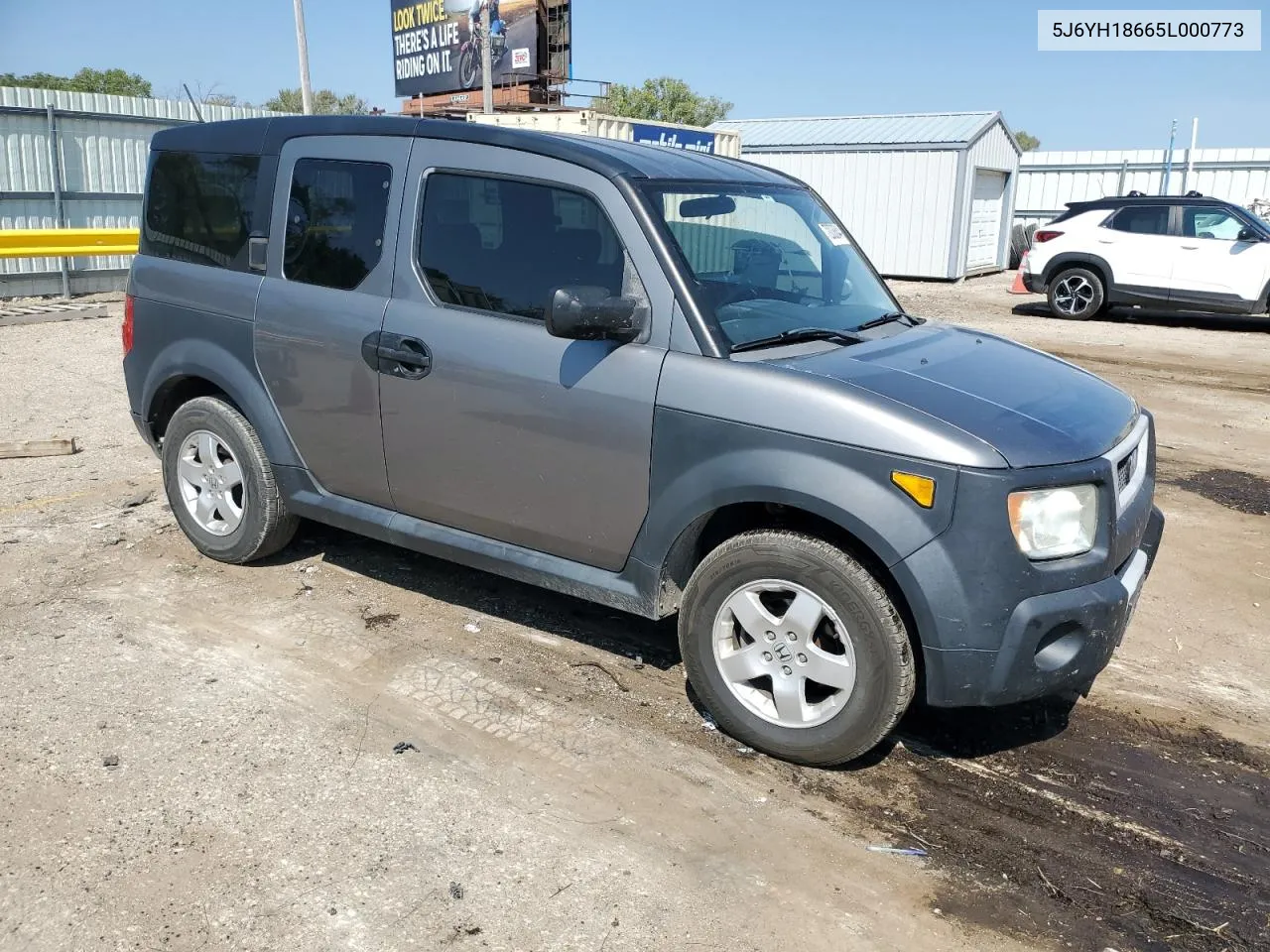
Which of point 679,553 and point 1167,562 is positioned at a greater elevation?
point 679,553

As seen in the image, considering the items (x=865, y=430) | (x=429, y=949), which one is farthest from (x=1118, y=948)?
(x=429, y=949)

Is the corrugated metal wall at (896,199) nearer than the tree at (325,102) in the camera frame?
Yes

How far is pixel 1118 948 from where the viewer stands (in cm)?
285

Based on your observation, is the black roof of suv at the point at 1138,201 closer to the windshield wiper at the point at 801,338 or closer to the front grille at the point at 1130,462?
the front grille at the point at 1130,462

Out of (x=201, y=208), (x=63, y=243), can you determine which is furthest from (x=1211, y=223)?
(x=63, y=243)

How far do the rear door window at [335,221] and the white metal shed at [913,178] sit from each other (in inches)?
761

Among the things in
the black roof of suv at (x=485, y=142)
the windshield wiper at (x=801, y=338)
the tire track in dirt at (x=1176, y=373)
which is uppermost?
the black roof of suv at (x=485, y=142)

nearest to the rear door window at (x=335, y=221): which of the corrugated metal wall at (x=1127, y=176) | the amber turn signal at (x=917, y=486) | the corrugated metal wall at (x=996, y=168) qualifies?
the amber turn signal at (x=917, y=486)

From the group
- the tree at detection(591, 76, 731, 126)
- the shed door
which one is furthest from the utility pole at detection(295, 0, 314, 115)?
the tree at detection(591, 76, 731, 126)

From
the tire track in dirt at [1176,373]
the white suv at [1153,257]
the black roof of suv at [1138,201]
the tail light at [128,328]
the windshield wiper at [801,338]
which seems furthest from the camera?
the black roof of suv at [1138,201]

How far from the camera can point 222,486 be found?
5223 mm

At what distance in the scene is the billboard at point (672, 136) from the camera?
1614cm

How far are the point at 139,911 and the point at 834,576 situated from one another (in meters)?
2.18

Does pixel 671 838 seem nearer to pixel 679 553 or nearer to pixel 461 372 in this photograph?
pixel 679 553
